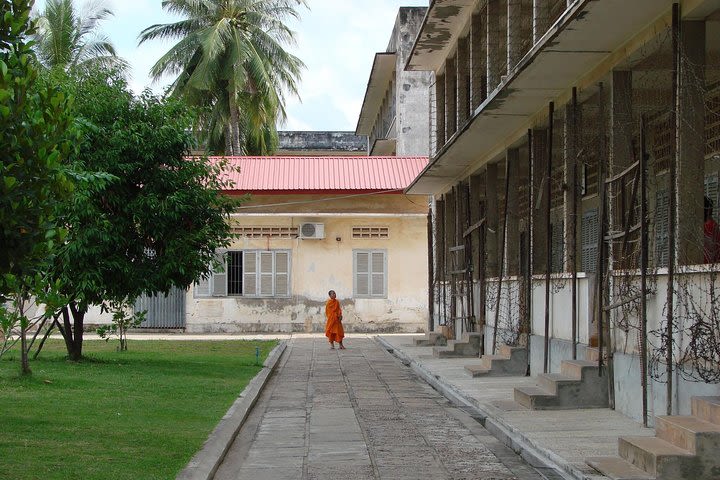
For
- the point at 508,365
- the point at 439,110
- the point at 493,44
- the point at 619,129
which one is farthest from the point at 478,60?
the point at 619,129

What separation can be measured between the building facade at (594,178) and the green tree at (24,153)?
541 cm

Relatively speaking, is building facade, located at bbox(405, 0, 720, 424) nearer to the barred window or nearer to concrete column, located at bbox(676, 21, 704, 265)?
concrete column, located at bbox(676, 21, 704, 265)

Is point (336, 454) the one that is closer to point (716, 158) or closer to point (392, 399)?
point (392, 399)

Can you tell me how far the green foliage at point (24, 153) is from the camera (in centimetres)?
658

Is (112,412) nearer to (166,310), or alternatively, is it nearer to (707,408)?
(707,408)

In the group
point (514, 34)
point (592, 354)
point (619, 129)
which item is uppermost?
point (514, 34)

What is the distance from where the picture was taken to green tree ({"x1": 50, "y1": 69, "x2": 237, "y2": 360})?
58.4 feet

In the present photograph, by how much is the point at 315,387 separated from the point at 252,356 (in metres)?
5.90

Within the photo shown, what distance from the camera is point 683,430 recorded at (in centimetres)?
799

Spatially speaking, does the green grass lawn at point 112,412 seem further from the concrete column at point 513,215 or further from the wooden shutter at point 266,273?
the wooden shutter at point 266,273

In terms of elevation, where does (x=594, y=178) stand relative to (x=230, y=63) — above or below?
below

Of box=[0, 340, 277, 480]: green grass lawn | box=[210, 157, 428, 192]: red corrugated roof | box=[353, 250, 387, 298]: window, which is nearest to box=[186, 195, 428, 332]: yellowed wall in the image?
box=[353, 250, 387, 298]: window

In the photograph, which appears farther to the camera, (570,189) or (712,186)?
(570,189)

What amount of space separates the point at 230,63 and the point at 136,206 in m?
20.0
